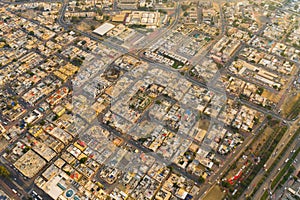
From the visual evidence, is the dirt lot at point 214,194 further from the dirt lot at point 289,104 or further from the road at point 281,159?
the dirt lot at point 289,104

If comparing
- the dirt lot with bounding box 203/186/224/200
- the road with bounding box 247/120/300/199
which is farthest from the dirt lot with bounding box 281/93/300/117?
the dirt lot with bounding box 203/186/224/200

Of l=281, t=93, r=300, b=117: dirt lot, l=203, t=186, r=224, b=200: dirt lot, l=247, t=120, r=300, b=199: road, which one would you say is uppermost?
l=281, t=93, r=300, b=117: dirt lot

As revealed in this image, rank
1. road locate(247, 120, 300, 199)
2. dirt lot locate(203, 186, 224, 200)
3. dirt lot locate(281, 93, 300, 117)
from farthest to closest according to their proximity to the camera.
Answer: dirt lot locate(281, 93, 300, 117), road locate(247, 120, 300, 199), dirt lot locate(203, 186, 224, 200)

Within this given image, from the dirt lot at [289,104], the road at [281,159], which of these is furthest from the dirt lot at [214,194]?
the dirt lot at [289,104]

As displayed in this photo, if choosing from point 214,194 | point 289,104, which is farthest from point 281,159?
point 289,104

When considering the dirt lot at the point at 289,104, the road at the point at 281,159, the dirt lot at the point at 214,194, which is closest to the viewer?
the dirt lot at the point at 214,194

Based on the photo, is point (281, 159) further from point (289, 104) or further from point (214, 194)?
point (289, 104)

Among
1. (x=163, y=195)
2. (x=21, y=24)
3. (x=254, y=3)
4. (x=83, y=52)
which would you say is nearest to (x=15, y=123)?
(x=83, y=52)

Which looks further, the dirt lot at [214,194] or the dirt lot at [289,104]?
the dirt lot at [289,104]

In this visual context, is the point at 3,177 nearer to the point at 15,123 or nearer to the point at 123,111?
the point at 15,123

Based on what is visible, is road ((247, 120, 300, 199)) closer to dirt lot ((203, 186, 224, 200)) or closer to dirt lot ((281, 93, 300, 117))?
dirt lot ((281, 93, 300, 117))

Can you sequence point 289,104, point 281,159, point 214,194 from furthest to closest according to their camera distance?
point 289,104, point 281,159, point 214,194

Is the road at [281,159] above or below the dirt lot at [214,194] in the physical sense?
above
